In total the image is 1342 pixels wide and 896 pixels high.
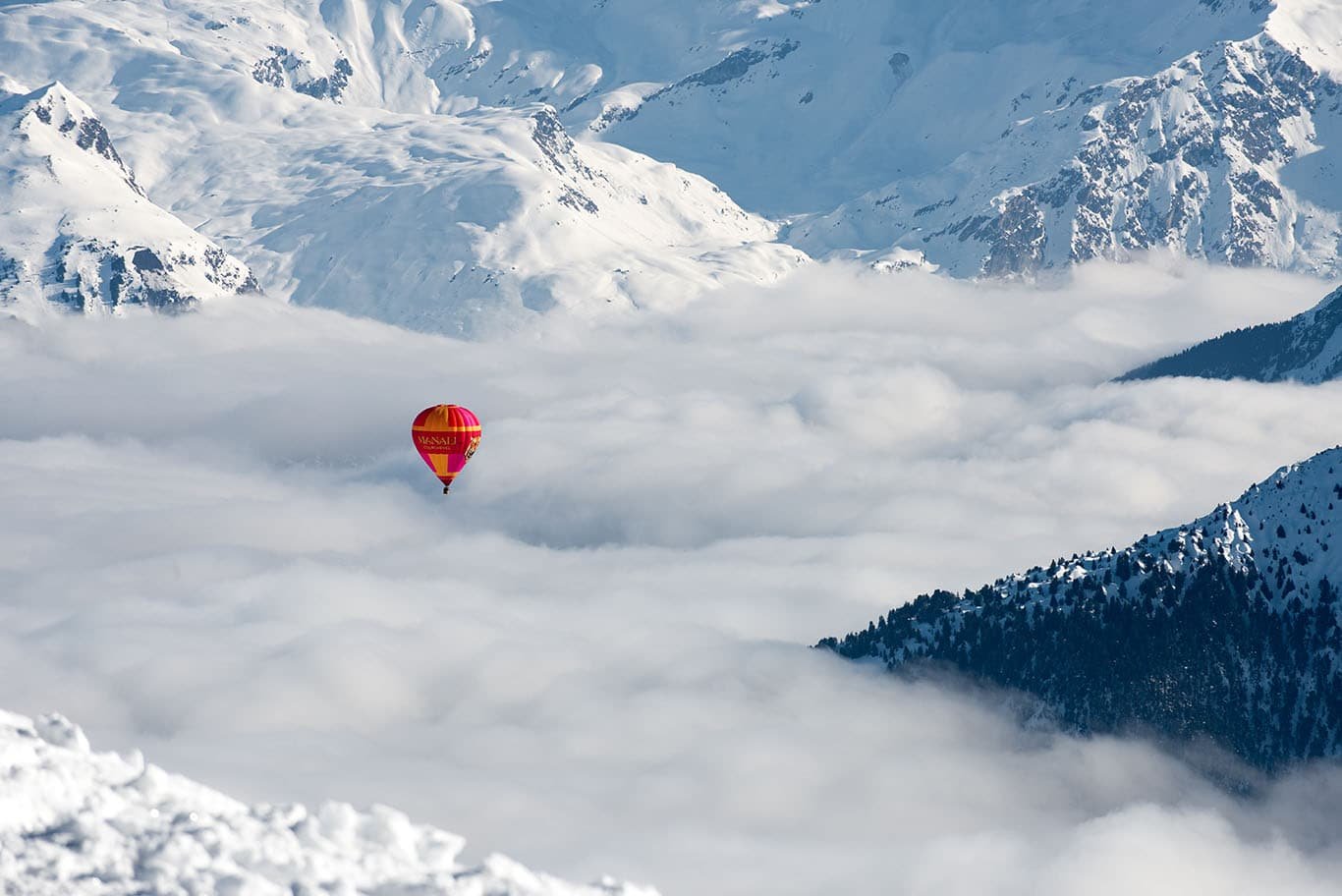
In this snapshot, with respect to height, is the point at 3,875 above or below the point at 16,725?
below

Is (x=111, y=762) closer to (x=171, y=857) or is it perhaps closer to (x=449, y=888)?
(x=171, y=857)

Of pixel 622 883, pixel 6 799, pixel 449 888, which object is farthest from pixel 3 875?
pixel 622 883

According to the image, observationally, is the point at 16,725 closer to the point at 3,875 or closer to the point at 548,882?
the point at 3,875

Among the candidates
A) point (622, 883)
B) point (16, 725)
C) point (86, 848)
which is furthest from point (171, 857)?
point (622, 883)

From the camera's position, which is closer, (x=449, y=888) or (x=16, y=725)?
(x=449, y=888)
